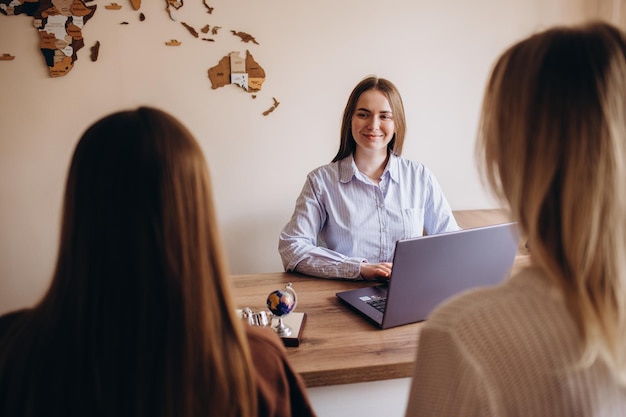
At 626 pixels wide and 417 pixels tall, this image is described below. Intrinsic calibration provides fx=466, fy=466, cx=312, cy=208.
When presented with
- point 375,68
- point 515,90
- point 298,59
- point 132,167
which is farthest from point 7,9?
point 515,90

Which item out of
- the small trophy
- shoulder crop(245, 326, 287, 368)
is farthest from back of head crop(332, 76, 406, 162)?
shoulder crop(245, 326, 287, 368)

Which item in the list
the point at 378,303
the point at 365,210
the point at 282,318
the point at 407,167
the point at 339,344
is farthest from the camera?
the point at 407,167

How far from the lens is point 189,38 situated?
8.92 ft

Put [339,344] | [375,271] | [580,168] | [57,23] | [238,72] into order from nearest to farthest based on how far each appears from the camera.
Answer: [580,168] → [339,344] → [375,271] → [57,23] → [238,72]

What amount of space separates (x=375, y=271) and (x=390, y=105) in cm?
83

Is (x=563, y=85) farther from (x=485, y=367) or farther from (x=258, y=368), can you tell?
(x=258, y=368)

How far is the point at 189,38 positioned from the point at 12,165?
126 cm

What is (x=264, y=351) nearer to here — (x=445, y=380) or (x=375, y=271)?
(x=445, y=380)

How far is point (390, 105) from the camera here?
2.10 meters

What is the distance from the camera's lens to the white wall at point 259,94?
8.80 ft

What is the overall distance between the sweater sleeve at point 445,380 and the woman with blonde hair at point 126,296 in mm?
297

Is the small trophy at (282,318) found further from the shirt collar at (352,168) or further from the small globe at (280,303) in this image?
the shirt collar at (352,168)

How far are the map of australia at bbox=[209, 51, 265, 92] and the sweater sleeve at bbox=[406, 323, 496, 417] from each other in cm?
239

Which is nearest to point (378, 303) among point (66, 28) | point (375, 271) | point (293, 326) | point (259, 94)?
point (375, 271)
